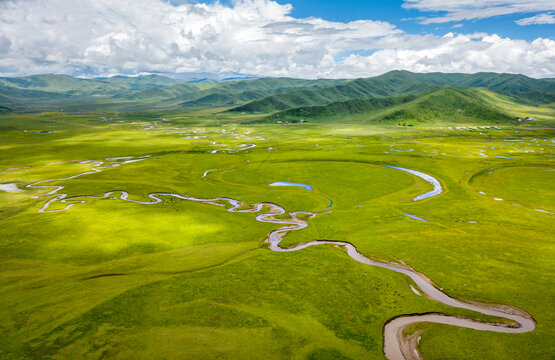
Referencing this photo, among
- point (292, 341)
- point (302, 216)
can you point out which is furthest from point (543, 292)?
point (302, 216)

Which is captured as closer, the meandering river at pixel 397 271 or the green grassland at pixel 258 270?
the green grassland at pixel 258 270

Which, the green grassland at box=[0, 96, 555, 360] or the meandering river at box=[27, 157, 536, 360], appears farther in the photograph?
the meandering river at box=[27, 157, 536, 360]

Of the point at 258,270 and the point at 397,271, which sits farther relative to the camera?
the point at 397,271

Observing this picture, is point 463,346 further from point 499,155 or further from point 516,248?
point 499,155

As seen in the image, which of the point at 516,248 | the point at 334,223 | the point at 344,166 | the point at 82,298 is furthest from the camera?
the point at 344,166

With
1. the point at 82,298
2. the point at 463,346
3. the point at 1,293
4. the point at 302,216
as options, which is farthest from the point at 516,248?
the point at 1,293

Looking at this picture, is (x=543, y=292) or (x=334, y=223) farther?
(x=334, y=223)

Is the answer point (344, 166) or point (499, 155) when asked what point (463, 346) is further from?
point (499, 155)

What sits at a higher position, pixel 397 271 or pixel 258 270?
pixel 258 270

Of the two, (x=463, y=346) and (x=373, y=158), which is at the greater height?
(x=373, y=158)

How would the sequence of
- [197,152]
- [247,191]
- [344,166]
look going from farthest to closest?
[197,152] → [344,166] → [247,191]
